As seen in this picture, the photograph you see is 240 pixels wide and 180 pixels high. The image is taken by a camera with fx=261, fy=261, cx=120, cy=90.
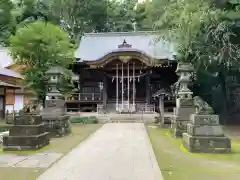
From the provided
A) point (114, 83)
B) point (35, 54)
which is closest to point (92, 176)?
point (35, 54)

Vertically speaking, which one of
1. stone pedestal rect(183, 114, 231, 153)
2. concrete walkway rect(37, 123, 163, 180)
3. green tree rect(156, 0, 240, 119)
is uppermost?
green tree rect(156, 0, 240, 119)

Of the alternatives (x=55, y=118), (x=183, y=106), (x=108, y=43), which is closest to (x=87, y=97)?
(x=108, y=43)

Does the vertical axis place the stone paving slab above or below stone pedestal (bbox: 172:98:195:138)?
below

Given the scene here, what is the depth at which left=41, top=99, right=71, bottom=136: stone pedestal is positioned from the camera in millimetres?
10119

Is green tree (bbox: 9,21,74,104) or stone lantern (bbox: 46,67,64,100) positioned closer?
stone lantern (bbox: 46,67,64,100)

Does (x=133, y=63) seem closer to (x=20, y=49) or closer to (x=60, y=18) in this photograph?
(x=20, y=49)

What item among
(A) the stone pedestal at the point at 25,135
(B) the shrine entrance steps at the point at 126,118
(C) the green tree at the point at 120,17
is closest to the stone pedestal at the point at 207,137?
(A) the stone pedestal at the point at 25,135

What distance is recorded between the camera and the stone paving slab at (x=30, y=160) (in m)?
5.56

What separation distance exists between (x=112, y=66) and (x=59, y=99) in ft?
35.2

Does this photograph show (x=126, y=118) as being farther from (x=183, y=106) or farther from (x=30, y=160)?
(x=30, y=160)

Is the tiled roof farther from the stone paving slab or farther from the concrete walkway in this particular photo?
the stone paving slab

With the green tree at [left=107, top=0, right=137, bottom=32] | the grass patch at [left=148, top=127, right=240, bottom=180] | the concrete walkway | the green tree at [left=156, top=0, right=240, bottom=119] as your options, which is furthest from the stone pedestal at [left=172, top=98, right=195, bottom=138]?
the green tree at [left=107, top=0, right=137, bottom=32]

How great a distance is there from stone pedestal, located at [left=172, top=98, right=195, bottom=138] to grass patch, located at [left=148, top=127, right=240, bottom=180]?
2.23 m

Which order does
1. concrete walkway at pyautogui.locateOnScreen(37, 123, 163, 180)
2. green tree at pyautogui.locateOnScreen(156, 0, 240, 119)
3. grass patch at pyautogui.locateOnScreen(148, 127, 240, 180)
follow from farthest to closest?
green tree at pyautogui.locateOnScreen(156, 0, 240, 119) < grass patch at pyautogui.locateOnScreen(148, 127, 240, 180) < concrete walkway at pyautogui.locateOnScreen(37, 123, 163, 180)
